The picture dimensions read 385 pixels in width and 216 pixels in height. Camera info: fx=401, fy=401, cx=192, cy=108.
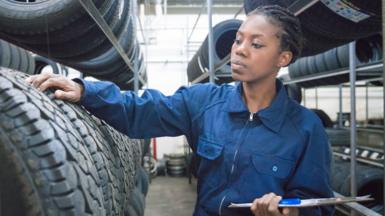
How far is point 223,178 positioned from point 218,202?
0.07m

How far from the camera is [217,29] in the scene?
3.58 metres

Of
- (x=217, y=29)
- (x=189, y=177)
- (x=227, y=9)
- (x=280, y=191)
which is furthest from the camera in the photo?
(x=227, y=9)

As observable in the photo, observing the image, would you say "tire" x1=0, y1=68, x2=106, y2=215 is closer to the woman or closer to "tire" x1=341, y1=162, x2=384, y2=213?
the woman

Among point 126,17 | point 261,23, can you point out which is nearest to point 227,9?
point 126,17

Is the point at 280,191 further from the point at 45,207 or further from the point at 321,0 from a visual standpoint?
the point at 321,0

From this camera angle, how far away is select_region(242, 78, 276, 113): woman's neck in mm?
1256

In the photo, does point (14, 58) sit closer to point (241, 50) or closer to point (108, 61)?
point (108, 61)

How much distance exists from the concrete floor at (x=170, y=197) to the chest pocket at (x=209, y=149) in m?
3.23

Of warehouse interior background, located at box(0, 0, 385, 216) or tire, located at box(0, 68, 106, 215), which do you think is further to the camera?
warehouse interior background, located at box(0, 0, 385, 216)

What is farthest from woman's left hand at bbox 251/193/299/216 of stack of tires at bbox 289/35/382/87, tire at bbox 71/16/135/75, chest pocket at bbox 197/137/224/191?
stack of tires at bbox 289/35/382/87

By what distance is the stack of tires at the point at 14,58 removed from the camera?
82.5 inches

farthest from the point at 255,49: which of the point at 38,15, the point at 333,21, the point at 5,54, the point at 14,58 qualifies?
the point at 14,58

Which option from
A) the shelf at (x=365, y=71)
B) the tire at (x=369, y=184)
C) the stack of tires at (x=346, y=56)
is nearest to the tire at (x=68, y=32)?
the shelf at (x=365, y=71)

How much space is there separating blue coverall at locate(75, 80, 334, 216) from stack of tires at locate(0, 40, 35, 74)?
1149 millimetres
